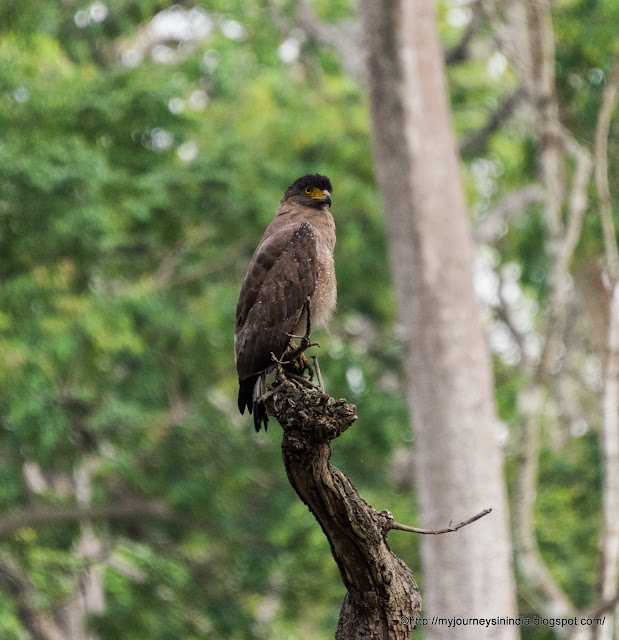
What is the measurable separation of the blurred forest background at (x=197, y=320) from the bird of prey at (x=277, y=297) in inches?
134

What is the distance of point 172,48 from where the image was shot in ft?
55.8

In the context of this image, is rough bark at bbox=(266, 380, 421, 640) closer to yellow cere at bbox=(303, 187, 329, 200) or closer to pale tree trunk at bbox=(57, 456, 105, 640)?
yellow cere at bbox=(303, 187, 329, 200)

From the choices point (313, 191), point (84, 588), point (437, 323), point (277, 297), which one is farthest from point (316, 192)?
point (84, 588)

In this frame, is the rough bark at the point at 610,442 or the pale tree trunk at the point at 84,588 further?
the pale tree trunk at the point at 84,588

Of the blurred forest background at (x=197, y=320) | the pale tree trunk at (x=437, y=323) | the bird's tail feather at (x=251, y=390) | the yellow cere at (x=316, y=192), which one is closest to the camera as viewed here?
the bird's tail feather at (x=251, y=390)

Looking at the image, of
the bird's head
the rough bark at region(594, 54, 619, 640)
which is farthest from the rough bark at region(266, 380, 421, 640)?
the rough bark at region(594, 54, 619, 640)

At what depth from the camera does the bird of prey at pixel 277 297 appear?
218 inches

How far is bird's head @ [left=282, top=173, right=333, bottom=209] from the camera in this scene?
20.7ft

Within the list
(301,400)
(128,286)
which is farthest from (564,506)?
(301,400)

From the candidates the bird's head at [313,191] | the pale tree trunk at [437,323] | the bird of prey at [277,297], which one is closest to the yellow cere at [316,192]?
the bird's head at [313,191]

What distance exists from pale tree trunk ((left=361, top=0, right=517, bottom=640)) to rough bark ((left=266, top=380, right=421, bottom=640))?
157 inches

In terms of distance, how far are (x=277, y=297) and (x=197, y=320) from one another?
698 centimetres

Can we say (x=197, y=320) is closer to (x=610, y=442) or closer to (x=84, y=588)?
(x=84, y=588)

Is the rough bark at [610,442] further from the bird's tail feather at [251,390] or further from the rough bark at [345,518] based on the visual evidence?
the rough bark at [345,518]
